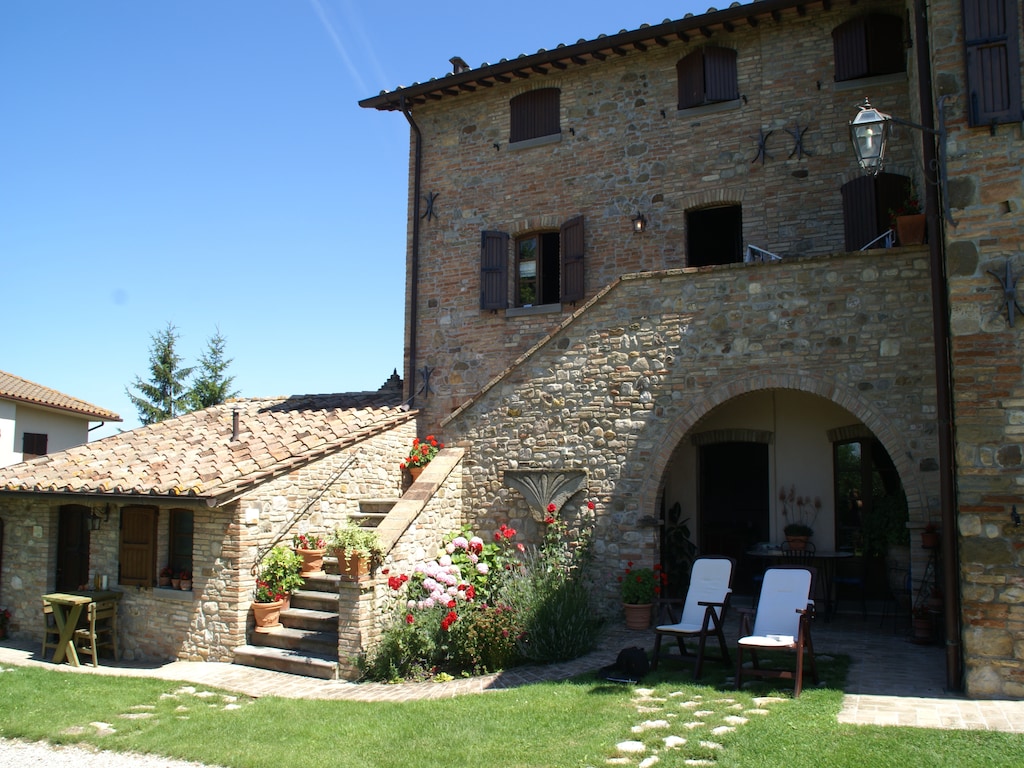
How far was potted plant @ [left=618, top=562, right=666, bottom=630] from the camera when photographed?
31.5 feet

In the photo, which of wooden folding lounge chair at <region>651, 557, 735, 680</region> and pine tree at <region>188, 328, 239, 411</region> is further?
pine tree at <region>188, 328, 239, 411</region>

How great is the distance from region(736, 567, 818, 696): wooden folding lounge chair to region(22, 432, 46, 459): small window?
62.0 ft

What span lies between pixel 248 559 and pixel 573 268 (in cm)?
649

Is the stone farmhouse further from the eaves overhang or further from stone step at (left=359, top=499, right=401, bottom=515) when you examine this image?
stone step at (left=359, top=499, right=401, bottom=515)

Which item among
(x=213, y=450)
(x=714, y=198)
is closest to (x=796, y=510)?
(x=714, y=198)

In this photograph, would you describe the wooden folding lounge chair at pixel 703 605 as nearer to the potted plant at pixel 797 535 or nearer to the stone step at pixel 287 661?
the potted plant at pixel 797 535

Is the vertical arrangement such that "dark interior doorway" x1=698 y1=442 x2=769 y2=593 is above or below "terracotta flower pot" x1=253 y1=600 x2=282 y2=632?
above

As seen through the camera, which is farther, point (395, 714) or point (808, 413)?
point (808, 413)

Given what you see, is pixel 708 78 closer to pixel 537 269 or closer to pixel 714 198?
pixel 714 198

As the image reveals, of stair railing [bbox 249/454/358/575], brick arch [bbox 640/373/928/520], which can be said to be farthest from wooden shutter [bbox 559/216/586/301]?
stair railing [bbox 249/454/358/575]

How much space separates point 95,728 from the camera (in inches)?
285

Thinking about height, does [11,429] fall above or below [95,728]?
above

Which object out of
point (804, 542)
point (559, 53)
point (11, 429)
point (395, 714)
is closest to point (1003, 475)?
point (804, 542)

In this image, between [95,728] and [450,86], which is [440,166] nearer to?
[450,86]
